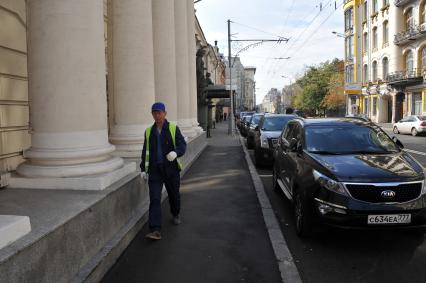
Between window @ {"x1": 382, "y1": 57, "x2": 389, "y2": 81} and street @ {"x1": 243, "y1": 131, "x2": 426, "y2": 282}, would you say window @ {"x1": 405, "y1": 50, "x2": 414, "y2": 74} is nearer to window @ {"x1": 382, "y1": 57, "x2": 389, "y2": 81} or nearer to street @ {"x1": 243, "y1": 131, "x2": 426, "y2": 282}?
window @ {"x1": 382, "y1": 57, "x2": 389, "y2": 81}

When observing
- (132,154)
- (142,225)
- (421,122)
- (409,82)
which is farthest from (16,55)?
(409,82)

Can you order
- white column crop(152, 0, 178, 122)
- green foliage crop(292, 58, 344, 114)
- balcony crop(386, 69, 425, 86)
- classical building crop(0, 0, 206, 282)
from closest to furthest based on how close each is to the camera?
classical building crop(0, 0, 206, 282), white column crop(152, 0, 178, 122), balcony crop(386, 69, 425, 86), green foliage crop(292, 58, 344, 114)

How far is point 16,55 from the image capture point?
721 cm

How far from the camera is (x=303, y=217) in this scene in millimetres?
5559

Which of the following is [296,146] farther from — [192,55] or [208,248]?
[192,55]

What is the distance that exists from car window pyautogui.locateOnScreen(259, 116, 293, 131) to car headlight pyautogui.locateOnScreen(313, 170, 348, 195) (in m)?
8.53

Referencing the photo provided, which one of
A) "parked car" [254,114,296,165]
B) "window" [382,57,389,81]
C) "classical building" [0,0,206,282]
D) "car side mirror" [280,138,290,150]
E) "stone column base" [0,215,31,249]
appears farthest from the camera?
"window" [382,57,389,81]

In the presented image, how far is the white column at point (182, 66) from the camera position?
50.6ft

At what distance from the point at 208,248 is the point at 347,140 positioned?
285cm

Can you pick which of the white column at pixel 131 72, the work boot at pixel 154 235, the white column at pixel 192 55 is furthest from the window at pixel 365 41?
the work boot at pixel 154 235

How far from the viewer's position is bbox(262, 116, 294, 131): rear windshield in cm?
1388

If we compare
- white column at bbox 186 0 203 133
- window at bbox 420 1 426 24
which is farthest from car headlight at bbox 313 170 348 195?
window at bbox 420 1 426 24

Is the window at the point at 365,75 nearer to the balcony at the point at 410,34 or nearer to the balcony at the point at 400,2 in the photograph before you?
the balcony at the point at 410,34

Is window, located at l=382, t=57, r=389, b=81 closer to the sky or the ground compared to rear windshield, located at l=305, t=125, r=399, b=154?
closer to the sky
